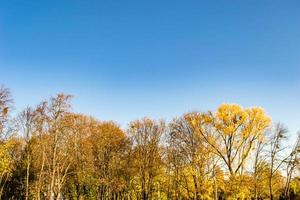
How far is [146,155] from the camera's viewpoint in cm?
4894

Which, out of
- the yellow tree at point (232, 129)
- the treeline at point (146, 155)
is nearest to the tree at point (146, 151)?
the treeline at point (146, 155)

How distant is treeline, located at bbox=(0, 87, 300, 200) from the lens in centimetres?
3819

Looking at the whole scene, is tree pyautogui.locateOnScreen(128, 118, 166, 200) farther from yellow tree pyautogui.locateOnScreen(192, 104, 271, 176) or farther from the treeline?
→ yellow tree pyautogui.locateOnScreen(192, 104, 271, 176)

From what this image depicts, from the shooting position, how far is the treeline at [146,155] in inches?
1503

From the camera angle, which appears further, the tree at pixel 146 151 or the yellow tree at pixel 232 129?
the tree at pixel 146 151

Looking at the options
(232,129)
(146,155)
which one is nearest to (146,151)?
(146,155)

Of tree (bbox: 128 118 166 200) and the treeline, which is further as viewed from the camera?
tree (bbox: 128 118 166 200)

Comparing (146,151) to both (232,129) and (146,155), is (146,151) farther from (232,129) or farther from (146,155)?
(232,129)

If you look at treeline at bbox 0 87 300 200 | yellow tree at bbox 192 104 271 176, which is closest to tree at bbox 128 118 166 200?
treeline at bbox 0 87 300 200

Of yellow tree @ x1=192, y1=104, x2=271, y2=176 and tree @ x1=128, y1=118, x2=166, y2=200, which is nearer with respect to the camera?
yellow tree @ x1=192, y1=104, x2=271, y2=176

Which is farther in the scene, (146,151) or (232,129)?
(146,151)

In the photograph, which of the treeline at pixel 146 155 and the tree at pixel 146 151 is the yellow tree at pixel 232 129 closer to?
the treeline at pixel 146 155

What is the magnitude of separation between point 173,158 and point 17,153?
964 inches

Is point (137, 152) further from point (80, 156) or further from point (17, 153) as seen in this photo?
point (17, 153)
